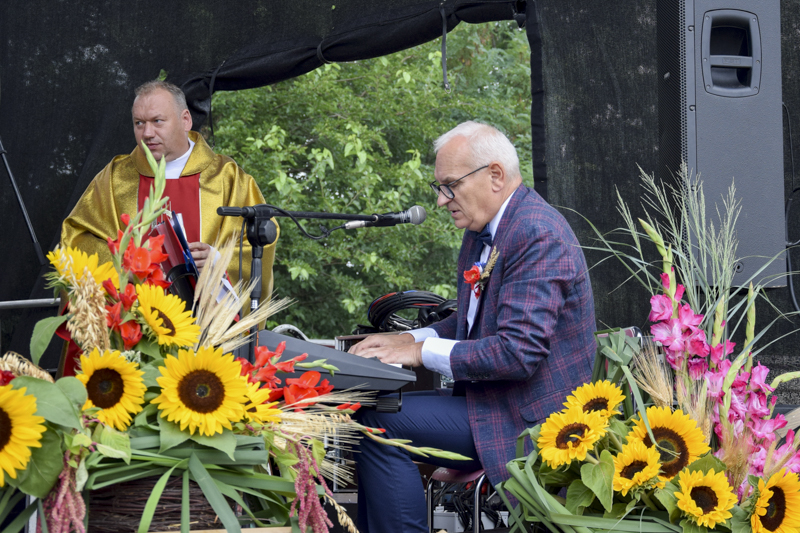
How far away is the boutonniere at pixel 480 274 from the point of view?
209 centimetres

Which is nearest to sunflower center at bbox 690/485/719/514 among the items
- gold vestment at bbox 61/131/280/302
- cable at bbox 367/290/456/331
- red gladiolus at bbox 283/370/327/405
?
red gladiolus at bbox 283/370/327/405

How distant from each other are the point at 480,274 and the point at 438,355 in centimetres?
27

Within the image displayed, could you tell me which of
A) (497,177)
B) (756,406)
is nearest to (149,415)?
(756,406)

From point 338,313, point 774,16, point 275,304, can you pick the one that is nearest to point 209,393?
point 275,304

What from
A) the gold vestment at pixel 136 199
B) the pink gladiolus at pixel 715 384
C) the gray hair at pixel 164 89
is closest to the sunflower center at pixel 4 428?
the pink gladiolus at pixel 715 384

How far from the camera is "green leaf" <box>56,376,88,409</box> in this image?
2.64 ft

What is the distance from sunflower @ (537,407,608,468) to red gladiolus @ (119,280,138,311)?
1.76 ft

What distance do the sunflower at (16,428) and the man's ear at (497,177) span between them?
1.63 metres

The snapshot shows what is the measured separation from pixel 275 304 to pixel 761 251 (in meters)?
1.92

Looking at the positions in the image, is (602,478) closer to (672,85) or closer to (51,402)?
(51,402)

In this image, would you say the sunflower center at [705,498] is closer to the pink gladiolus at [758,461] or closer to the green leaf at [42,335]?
the pink gladiolus at [758,461]

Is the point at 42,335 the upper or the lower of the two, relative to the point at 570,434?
upper

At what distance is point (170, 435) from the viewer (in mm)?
840

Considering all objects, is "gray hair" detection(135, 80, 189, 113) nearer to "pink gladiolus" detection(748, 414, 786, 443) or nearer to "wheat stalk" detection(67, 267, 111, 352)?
"wheat stalk" detection(67, 267, 111, 352)
